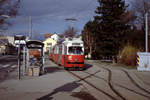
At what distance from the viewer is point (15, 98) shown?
9.61m

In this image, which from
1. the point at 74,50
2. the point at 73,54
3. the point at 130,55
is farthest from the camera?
the point at 130,55

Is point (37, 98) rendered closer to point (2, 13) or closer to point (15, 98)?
point (15, 98)

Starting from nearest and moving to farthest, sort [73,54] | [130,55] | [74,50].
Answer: [73,54] < [74,50] < [130,55]

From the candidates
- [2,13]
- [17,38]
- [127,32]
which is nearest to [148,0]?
[127,32]

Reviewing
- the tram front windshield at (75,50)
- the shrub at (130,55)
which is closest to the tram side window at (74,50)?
the tram front windshield at (75,50)

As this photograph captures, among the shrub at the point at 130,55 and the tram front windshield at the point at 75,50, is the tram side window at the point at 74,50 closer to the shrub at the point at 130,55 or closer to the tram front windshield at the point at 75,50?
the tram front windshield at the point at 75,50

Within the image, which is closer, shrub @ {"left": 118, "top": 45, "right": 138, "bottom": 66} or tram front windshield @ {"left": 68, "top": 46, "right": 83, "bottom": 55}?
tram front windshield @ {"left": 68, "top": 46, "right": 83, "bottom": 55}

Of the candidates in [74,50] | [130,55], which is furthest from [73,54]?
[130,55]

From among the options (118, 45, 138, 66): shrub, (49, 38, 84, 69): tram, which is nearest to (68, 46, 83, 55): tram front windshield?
(49, 38, 84, 69): tram

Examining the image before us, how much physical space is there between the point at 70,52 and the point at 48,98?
13526mm

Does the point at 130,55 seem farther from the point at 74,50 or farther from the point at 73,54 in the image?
the point at 73,54

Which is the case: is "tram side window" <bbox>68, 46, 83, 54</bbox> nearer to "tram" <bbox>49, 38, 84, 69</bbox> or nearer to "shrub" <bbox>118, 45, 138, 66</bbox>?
"tram" <bbox>49, 38, 84, 69</bbox>

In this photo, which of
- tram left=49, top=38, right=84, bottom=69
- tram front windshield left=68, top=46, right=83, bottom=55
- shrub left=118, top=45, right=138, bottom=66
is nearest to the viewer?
tram left=49, top=38, right=84, bottom=69

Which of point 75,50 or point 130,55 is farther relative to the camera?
point 130,55
